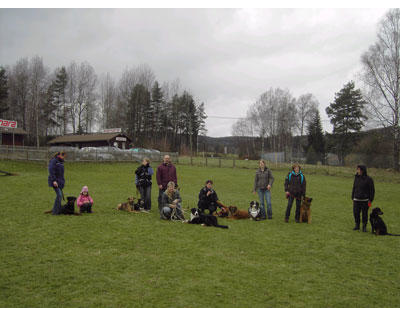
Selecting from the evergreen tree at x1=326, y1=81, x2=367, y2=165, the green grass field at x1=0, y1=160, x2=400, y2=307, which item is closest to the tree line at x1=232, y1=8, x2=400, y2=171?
the evergreen tree at x1=326, y1=81, x2=367, y2=165

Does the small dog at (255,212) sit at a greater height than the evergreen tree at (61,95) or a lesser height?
lesser

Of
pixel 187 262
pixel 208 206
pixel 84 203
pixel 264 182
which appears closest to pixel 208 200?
pixel 208 206

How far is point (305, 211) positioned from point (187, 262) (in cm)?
546

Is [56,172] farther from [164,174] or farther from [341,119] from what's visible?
[341,119]

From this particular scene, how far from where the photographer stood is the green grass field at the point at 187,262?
4059 mm

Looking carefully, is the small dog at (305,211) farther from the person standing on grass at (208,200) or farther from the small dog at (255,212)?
the person standing on grass at (208,200)

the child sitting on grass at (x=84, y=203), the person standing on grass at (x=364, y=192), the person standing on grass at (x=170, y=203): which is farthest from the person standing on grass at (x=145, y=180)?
the person standing on grass at (x=364, y=192)

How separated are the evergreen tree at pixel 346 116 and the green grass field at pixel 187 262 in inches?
A: 1598

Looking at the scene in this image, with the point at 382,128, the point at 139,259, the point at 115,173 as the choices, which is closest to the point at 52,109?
the point at 115,173

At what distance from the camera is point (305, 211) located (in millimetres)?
9508

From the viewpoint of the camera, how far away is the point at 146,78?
60188 millimetres

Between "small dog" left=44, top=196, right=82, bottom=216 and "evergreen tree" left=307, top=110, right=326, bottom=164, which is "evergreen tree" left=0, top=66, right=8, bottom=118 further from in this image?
"evergreen tree" left=307, top=110, right=326, bottom=164

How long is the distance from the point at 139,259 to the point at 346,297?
11.4 feet
